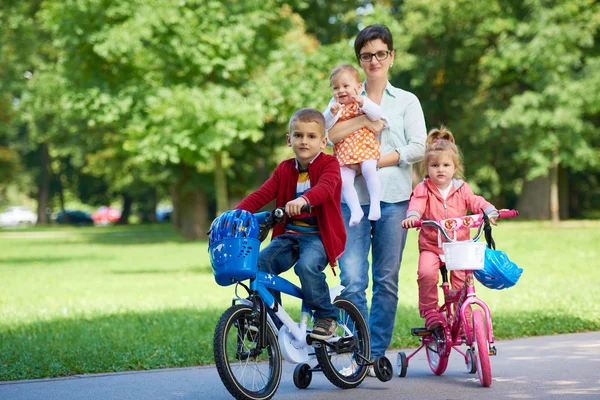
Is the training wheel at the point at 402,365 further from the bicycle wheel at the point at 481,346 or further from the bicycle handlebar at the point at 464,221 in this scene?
the bicycle handlebar at the point at 464,221

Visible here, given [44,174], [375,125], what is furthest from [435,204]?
[44,174]

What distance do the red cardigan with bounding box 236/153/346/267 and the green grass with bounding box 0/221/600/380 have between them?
162 centimetres

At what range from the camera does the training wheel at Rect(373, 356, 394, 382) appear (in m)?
6.72

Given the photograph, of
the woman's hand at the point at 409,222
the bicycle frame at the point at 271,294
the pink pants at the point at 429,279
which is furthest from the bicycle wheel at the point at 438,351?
the bicycle frame at the point at 271,294

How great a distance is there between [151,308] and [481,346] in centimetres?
713

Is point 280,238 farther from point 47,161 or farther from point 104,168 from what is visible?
point 47,161

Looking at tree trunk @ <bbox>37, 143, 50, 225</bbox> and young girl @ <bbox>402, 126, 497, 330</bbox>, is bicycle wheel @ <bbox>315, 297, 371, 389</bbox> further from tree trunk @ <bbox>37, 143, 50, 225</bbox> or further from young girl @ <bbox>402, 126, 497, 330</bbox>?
tree trunk @ <bbox>37, 143, 50, 225</bbox>

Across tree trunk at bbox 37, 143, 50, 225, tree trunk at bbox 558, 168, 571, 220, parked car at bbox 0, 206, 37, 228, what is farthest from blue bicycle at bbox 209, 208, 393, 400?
parked car at bbox 0, 206, 37, 228

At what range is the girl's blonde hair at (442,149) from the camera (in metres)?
6.84

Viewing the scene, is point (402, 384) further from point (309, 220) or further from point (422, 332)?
point (309, 220)

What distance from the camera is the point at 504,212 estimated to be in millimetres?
6488

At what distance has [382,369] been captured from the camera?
675cm

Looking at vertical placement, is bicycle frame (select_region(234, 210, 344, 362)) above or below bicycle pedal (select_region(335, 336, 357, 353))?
above

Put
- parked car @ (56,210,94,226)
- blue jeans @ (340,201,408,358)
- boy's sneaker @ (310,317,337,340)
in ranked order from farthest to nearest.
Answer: parked car @ (56,210,94,226)
blue jeans @ (340,201,408,358)
boy's sneaker @ (310,317,337,340)
